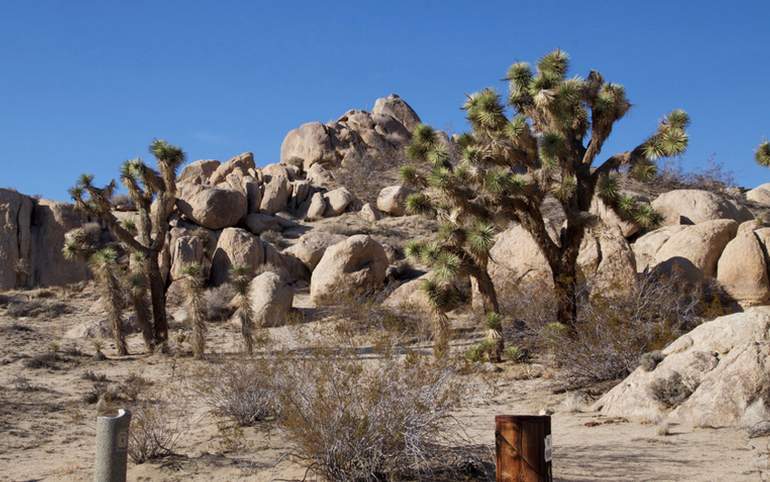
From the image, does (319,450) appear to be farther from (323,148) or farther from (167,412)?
(323,148)

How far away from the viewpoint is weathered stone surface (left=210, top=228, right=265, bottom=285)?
989 inches

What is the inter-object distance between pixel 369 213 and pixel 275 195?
4.07 meters

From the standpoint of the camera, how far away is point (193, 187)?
3033 centimetres

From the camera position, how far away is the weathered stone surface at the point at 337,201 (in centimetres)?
3391

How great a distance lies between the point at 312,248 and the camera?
26625 millimetres

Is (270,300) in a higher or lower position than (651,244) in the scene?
lower

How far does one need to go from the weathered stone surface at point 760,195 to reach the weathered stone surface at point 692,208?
Answer: 10.4 m

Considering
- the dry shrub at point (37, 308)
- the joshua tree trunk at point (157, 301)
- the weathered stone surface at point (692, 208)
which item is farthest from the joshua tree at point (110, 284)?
the weathered stone surface at point (692, 208)

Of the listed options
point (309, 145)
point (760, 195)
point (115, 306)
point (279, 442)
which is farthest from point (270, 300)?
point (760, 195)

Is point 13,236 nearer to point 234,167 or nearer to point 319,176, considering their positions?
point 234,167

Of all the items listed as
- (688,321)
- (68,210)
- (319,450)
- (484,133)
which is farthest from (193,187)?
(319,450)

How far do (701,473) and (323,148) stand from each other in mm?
36508

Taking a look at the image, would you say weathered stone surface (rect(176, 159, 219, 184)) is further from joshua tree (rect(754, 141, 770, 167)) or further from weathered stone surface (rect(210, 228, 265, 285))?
joshua tree (rect(754, 141, 770, 167))

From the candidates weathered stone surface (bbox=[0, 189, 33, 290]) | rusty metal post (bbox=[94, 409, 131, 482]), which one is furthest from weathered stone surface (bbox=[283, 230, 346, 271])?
rusty metal post (bbox=[94, 409, 131, 482])
